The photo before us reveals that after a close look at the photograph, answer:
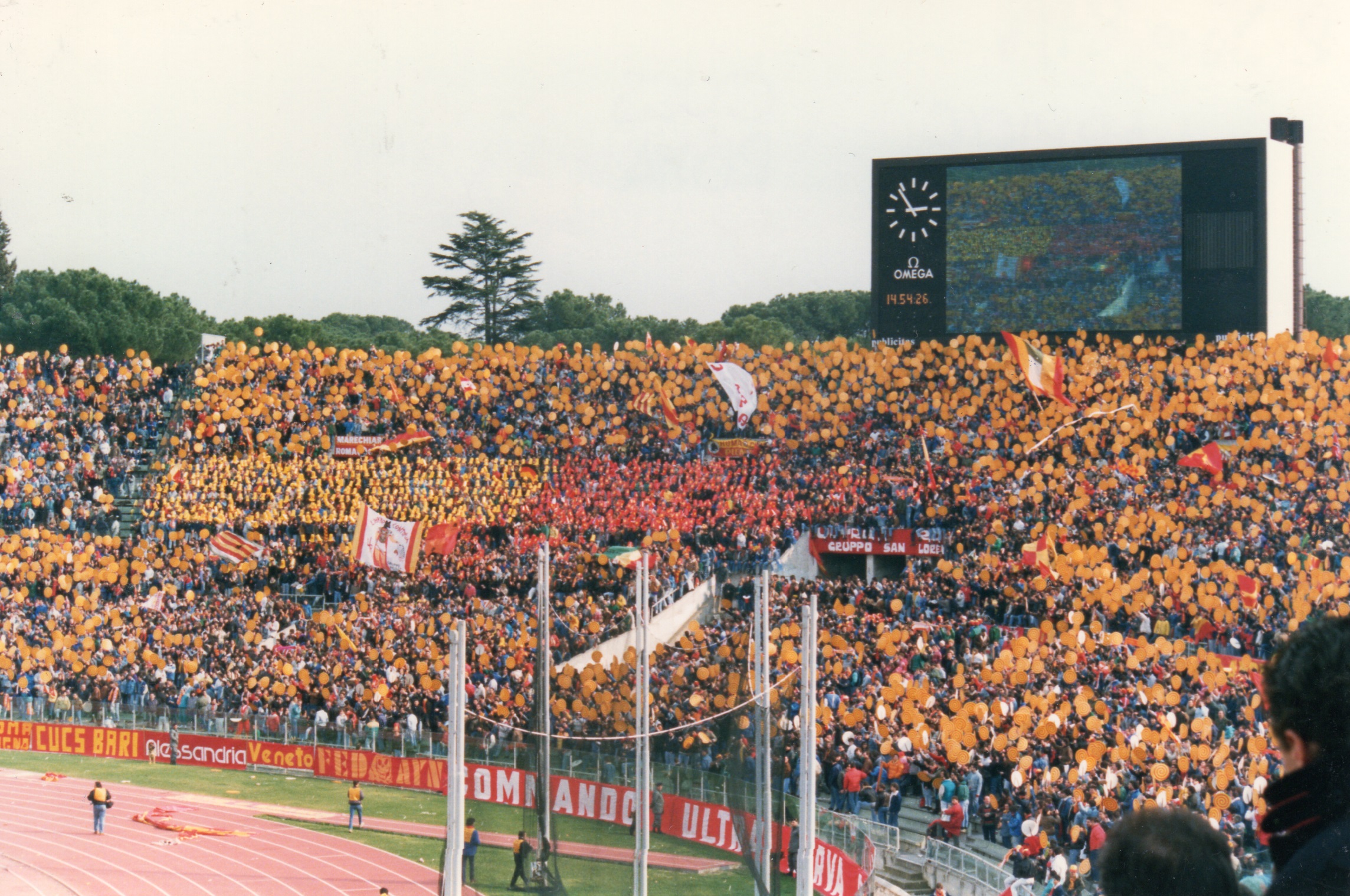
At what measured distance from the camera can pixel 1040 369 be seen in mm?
35062

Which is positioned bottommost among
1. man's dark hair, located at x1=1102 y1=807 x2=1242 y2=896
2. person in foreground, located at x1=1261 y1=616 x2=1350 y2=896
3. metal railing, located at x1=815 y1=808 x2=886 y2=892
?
metal railing, located at x1=815 y1=808 x2=886 y2=892

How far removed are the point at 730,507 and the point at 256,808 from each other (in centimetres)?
1305

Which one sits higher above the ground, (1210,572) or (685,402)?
(685,402)

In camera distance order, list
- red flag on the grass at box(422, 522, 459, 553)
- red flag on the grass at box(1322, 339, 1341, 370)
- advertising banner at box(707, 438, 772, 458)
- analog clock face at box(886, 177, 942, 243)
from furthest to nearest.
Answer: advertising banner at box(707, 438, 772, 458) → analog clock face at box(886, 177, 942, 243) → red flag on the grass at box(422, 522, 459, 553) → red flag on the grass at box(1322, 339, 1341, 370)

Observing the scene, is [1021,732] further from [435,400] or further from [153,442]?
[153,442]

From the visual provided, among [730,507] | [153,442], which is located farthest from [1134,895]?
[153,442]

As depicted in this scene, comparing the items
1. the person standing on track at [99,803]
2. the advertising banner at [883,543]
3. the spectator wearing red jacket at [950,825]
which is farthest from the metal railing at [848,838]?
the advertising banner at [883,543]

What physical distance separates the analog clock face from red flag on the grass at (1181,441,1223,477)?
30.7 feet

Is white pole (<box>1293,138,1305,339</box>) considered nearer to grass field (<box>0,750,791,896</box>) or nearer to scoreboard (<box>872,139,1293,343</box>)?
scoreboard (<box>872,139,1293,343</box>)

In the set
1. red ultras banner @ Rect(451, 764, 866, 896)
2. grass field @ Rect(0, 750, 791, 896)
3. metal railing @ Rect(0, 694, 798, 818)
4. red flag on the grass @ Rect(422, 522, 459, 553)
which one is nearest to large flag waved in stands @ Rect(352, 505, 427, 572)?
red flag on the grass @ Rect(422, 522, 459, 553)

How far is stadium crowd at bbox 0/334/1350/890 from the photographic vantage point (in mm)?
22766

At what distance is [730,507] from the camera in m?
35.7

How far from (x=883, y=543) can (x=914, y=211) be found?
8746 mm

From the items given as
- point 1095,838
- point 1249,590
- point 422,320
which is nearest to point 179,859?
point 1095,838
